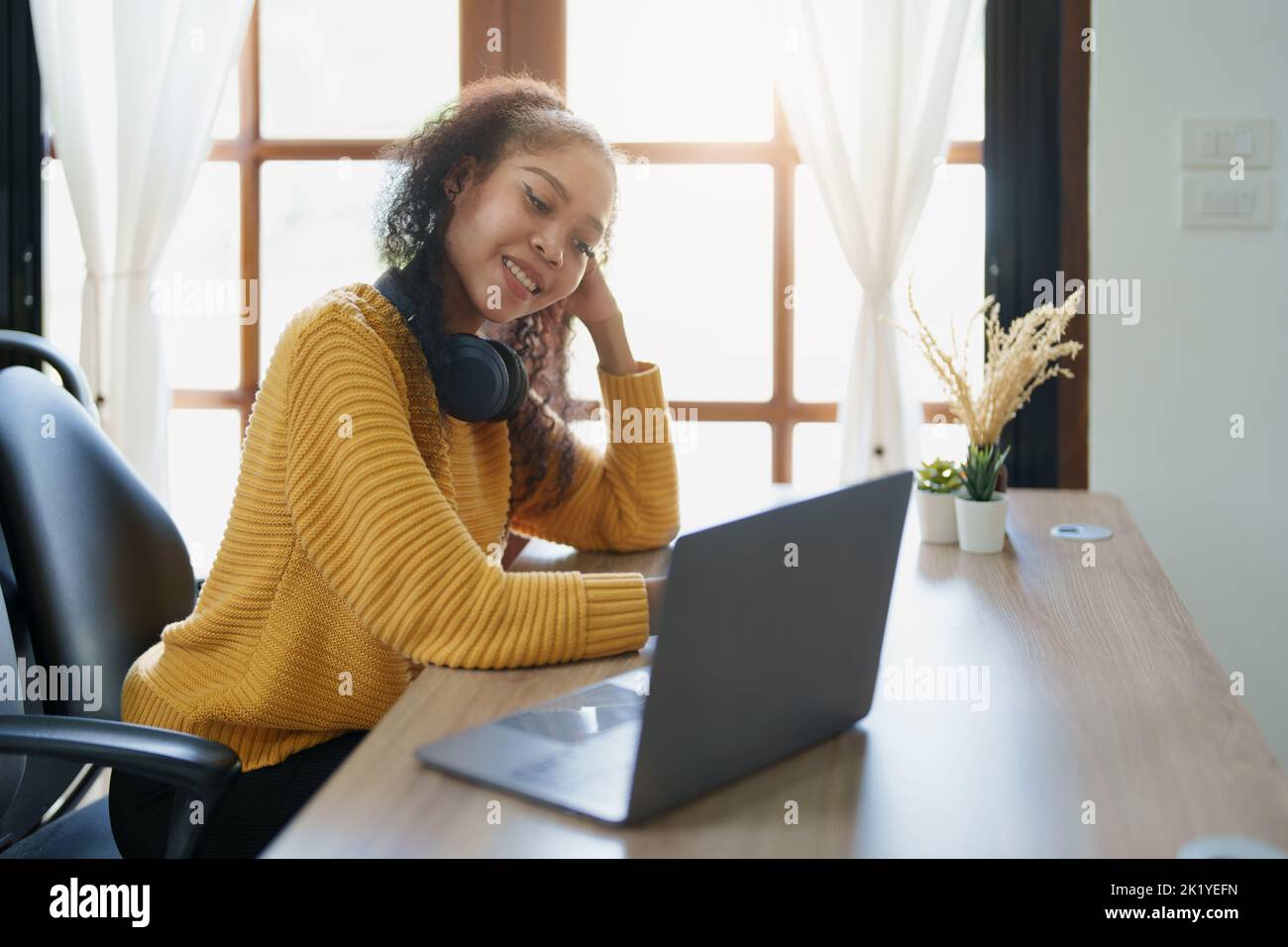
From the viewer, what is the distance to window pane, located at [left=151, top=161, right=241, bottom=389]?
2.69 metres

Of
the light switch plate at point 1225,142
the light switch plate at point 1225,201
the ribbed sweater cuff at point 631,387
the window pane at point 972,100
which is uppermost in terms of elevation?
the window pane at point 972,100

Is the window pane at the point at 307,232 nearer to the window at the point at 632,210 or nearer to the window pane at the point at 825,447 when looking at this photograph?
the window at the point at 632,210

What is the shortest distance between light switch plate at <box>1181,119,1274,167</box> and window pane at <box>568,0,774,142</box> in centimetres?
83

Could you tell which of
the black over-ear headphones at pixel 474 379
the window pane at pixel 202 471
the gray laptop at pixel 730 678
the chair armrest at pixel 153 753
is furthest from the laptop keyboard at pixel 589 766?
the window pane at pixel 202 471

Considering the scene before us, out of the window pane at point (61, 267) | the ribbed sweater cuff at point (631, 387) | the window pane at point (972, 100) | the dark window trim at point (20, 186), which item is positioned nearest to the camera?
the ribbed sweater cuff at point (631, 387)

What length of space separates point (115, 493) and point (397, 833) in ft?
2.76

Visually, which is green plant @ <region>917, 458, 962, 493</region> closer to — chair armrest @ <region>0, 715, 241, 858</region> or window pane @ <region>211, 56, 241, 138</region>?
chair armrest @ <region>0, 715, 241, 858</region>

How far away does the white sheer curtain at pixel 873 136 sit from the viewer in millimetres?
2385

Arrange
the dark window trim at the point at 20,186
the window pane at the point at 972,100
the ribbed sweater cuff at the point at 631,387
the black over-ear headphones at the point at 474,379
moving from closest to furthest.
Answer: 1. the black over-ear headphones at the point at 474,379
2. the ribbed sweater cuff at the point at 631,387
3. the window pane at the point at 972,100
4. the dark window trim at the point at 20,186

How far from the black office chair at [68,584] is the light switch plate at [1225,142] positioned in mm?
1982

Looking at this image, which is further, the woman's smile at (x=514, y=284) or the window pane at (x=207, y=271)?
the window pane at (x=207, y=271)
